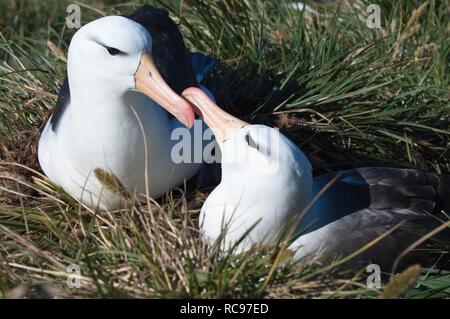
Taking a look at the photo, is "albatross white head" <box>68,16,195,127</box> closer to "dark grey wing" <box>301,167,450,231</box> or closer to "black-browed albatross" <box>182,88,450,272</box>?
"black-browed albatross" <box>182,88,450,272</box>

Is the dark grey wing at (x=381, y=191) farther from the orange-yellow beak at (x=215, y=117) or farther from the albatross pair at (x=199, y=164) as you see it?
the orange-yellow beak at (x=215, y=117)

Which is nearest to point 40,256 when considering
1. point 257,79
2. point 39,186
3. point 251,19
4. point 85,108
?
point 85,108

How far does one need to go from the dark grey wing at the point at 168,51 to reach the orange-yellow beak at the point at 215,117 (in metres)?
0.63

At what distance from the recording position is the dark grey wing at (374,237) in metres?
4.74

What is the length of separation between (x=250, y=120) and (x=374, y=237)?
4.74ft

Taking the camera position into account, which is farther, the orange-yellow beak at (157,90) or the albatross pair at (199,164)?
the orange-yellow beak at (157,90)

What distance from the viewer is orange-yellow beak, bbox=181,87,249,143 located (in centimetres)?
481

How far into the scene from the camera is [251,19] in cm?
709

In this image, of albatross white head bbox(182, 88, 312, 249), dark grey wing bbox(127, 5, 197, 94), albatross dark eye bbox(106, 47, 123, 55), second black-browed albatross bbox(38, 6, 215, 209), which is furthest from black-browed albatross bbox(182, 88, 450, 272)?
dark grey wing bbox(127, 5, 197, 94)

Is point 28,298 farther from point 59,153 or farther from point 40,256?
point 59,153

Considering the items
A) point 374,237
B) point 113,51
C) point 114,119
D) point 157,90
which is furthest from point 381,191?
point 113,51

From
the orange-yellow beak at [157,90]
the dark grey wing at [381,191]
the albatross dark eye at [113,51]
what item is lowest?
the dark grey wing at [381,191]

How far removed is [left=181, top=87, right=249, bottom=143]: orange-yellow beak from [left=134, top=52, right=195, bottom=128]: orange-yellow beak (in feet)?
0.37

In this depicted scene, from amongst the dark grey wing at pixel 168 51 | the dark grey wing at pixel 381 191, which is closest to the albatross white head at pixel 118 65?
the dark grey wing at pixel 168 51
